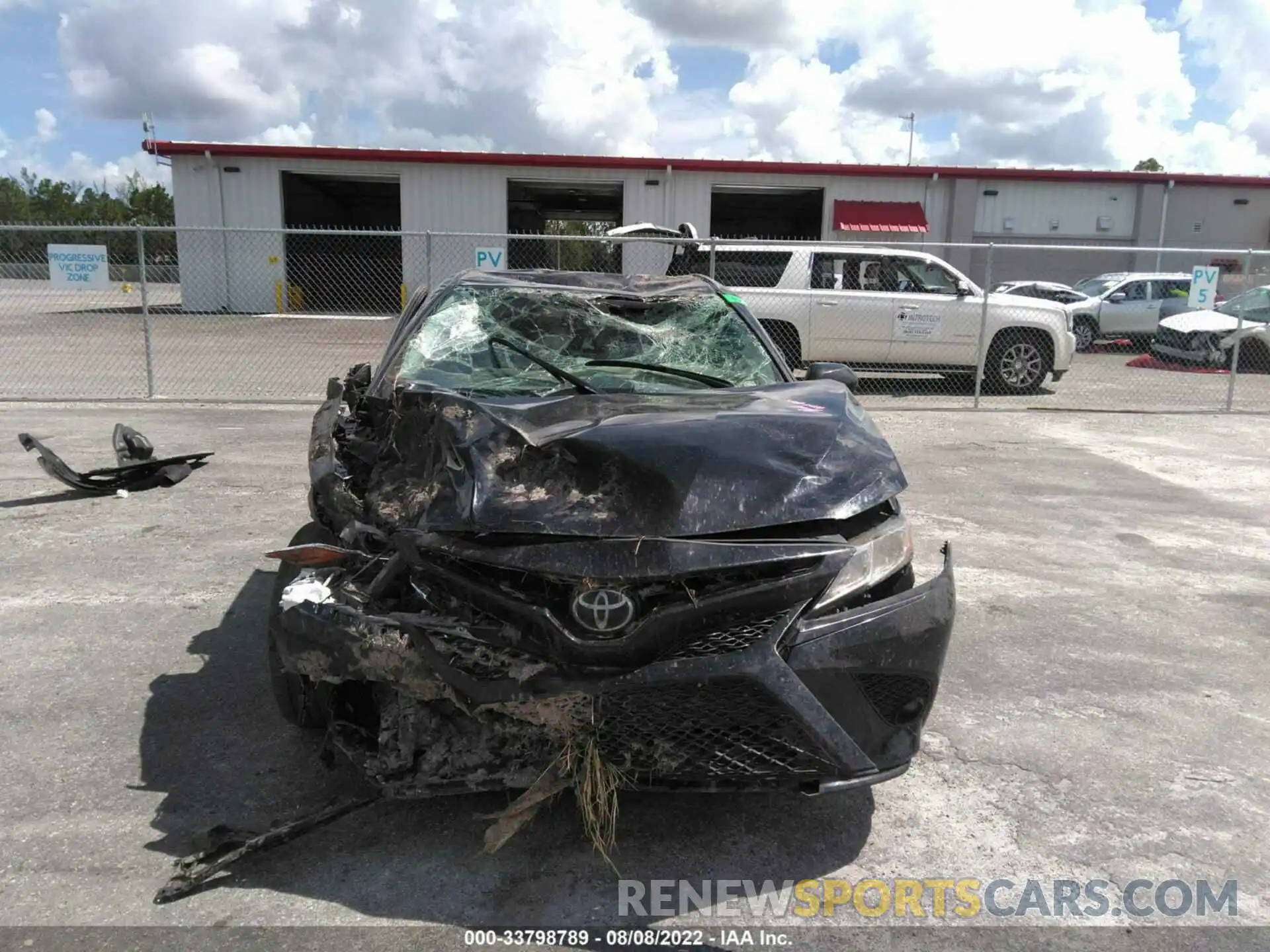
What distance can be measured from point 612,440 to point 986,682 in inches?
85.1

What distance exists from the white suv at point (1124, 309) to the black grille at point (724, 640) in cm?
1853

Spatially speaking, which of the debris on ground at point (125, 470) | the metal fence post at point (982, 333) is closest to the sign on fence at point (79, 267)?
the debris on ground at point (125, 470)

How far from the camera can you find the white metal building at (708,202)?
2539 cm

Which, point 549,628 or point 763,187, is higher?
point 763,187

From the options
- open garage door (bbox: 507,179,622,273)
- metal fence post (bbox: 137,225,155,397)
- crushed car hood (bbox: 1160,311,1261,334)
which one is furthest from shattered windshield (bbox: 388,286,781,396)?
open garage door (bbox: 507,179,622,273)

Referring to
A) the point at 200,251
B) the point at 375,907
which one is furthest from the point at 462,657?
the point at 200,251

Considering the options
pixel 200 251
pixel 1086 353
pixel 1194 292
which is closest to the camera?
pixel 1194 292

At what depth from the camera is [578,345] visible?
4.16 meters

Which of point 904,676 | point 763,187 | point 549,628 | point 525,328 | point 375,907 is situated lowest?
point 375,907

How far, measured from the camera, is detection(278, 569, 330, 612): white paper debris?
268 cm

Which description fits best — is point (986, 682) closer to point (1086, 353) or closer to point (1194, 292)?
point (1194, 292)

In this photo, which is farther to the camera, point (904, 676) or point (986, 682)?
point (986, 682)

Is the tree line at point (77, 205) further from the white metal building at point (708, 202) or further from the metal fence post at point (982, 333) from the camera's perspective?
the metal fence post at point (982, 333)

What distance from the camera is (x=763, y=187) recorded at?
89.0ft
